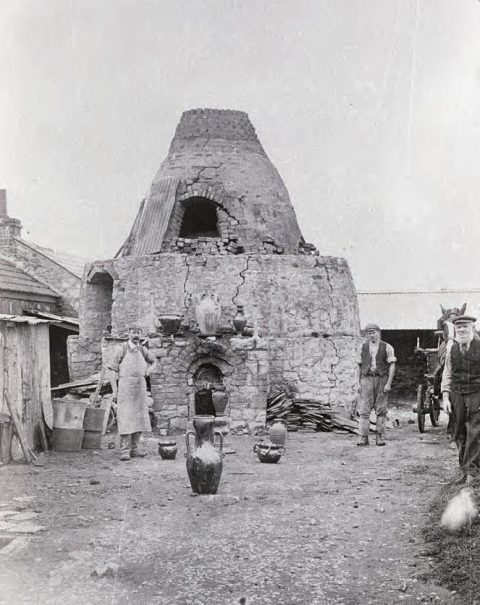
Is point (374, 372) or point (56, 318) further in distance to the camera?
point (56, 318)

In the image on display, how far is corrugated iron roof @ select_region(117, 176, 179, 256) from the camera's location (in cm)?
1486

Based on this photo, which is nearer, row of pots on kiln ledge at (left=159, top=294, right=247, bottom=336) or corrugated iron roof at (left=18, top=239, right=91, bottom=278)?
row of pots on kiln ledge at (left=159, top=294, right=247, bottom=336)

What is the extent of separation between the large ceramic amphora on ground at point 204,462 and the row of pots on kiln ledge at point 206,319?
550 cm

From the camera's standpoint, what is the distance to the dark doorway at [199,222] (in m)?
16.5

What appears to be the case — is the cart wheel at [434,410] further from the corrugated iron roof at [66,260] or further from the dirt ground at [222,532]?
the corrugated iron roof at [66,260]

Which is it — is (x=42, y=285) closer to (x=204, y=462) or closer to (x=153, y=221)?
(x=153, y=221)

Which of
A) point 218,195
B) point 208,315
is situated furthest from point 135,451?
point 218,195

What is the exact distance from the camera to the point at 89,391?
1339cm

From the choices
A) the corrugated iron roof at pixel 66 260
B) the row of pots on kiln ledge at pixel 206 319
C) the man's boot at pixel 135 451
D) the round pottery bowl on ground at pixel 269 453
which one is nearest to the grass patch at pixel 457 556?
the round pottery bowl on ground at pixel 269 453

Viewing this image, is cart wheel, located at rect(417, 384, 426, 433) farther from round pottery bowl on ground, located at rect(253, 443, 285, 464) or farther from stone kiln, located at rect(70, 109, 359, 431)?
round pottery bowl on ground, located at rect(253, 443, 285, 464)

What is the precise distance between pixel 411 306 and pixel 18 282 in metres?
12.6

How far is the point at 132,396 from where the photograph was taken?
29.2ft

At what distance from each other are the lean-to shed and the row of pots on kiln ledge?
3075 millimetres

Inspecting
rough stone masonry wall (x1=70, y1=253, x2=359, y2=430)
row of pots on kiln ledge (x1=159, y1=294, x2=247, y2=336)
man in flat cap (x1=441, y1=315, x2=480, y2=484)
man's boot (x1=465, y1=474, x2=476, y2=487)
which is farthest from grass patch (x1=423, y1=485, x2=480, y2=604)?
rough stone masonry wall (x1=70, y1=253, x2=359, y2=430)
